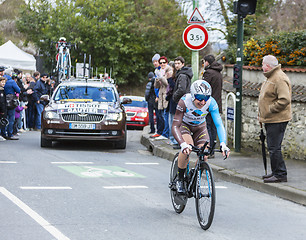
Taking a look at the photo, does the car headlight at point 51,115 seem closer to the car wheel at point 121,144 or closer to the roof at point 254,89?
the car wheel at point 121,144

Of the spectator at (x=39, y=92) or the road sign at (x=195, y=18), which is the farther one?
the spectator at (x=39, y=92)

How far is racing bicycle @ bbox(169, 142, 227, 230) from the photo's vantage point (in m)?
6.14

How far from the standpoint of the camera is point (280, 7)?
2648 centimetres

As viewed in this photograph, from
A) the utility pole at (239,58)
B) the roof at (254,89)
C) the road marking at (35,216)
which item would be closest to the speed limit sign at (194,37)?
the utility pole at (239,58)

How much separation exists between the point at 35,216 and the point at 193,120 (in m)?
2.22

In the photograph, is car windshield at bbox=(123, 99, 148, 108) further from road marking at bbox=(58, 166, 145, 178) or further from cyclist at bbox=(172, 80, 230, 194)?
cyclist at bbox=(172, 80, 230, 194)

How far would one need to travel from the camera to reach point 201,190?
641cm

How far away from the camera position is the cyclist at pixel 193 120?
6617mm

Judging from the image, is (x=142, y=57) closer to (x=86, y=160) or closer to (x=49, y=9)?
(x=49, y=9)

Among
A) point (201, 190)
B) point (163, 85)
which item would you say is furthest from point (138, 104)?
point (201, 190)

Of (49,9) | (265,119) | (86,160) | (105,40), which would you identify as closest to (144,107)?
(86,160)

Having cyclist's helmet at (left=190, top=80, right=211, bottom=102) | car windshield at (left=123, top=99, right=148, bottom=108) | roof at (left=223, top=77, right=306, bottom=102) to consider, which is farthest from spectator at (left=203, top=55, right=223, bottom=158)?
car windshield at (left=123, top=99, right=148, bottom=108)

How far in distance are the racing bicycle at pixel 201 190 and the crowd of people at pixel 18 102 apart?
9.01m

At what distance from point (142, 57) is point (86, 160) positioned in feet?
118
